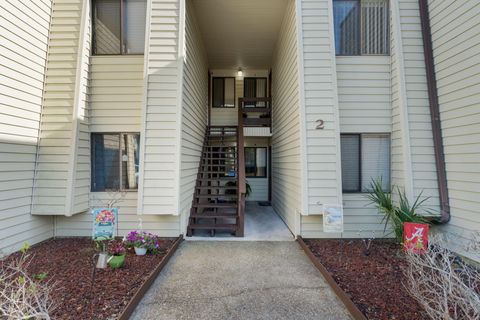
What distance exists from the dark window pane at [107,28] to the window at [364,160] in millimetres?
5001

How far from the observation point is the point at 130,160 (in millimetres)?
4844

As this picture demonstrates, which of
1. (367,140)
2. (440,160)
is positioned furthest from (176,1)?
(440,160)

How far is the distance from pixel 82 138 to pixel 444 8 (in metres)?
6.90

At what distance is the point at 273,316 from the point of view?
Answer: 2.57 meters

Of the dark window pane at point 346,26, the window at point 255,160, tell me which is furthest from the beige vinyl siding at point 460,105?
the window at point 255,160

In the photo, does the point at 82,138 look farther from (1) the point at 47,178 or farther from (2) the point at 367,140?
(2) the point at 367,140

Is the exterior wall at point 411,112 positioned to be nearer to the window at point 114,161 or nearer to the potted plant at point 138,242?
the potted plant at point 138,242

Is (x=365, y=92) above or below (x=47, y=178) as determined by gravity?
above

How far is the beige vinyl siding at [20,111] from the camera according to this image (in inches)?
146

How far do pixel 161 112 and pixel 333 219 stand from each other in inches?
140

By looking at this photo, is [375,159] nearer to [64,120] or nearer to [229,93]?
[229,93]

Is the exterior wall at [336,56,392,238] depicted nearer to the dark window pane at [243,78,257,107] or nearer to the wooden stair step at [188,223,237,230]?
the wooden stair step at [188,223,237,230]

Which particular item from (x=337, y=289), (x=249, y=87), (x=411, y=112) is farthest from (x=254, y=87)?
(x=337, y=289)

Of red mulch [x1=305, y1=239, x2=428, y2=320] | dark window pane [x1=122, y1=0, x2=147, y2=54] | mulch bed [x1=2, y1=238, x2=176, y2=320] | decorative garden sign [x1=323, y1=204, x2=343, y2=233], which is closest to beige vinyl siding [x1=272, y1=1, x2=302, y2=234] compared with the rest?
decorative garden sign [x1=323, y1=204, x2=343, y2=233]
